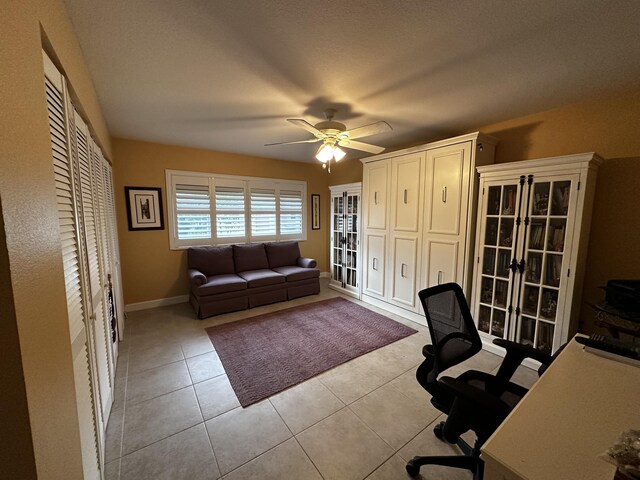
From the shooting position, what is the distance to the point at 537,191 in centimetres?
244

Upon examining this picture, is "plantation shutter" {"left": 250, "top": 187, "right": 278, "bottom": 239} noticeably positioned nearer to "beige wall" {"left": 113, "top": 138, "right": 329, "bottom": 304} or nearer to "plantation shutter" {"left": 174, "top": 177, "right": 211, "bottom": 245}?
"beige wall" {"left": 113, "top": 138, "right": 329, "bottom": 304}

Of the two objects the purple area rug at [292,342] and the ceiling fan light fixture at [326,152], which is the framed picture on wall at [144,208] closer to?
the purple area rug at [292,342]

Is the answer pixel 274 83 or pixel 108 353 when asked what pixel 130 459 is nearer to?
pixel 108 353

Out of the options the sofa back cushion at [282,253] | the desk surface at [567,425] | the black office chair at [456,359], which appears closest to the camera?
the desk surface at [567,425]

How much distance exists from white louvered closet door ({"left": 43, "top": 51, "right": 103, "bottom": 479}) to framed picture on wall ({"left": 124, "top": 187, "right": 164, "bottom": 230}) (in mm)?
2721

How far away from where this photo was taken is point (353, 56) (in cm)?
172

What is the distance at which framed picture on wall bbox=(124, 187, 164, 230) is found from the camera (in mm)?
3713

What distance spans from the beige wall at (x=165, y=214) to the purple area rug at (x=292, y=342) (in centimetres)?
140

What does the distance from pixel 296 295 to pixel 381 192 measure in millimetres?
2180

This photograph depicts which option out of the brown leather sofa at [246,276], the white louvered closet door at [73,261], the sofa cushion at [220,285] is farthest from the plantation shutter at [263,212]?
the white louvered closet door at [73,261]

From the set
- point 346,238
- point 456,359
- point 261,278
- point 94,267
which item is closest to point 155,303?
point 261,278

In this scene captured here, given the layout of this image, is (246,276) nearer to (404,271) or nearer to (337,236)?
(337,236)

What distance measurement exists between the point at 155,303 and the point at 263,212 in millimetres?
2297

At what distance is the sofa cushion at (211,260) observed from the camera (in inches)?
159
